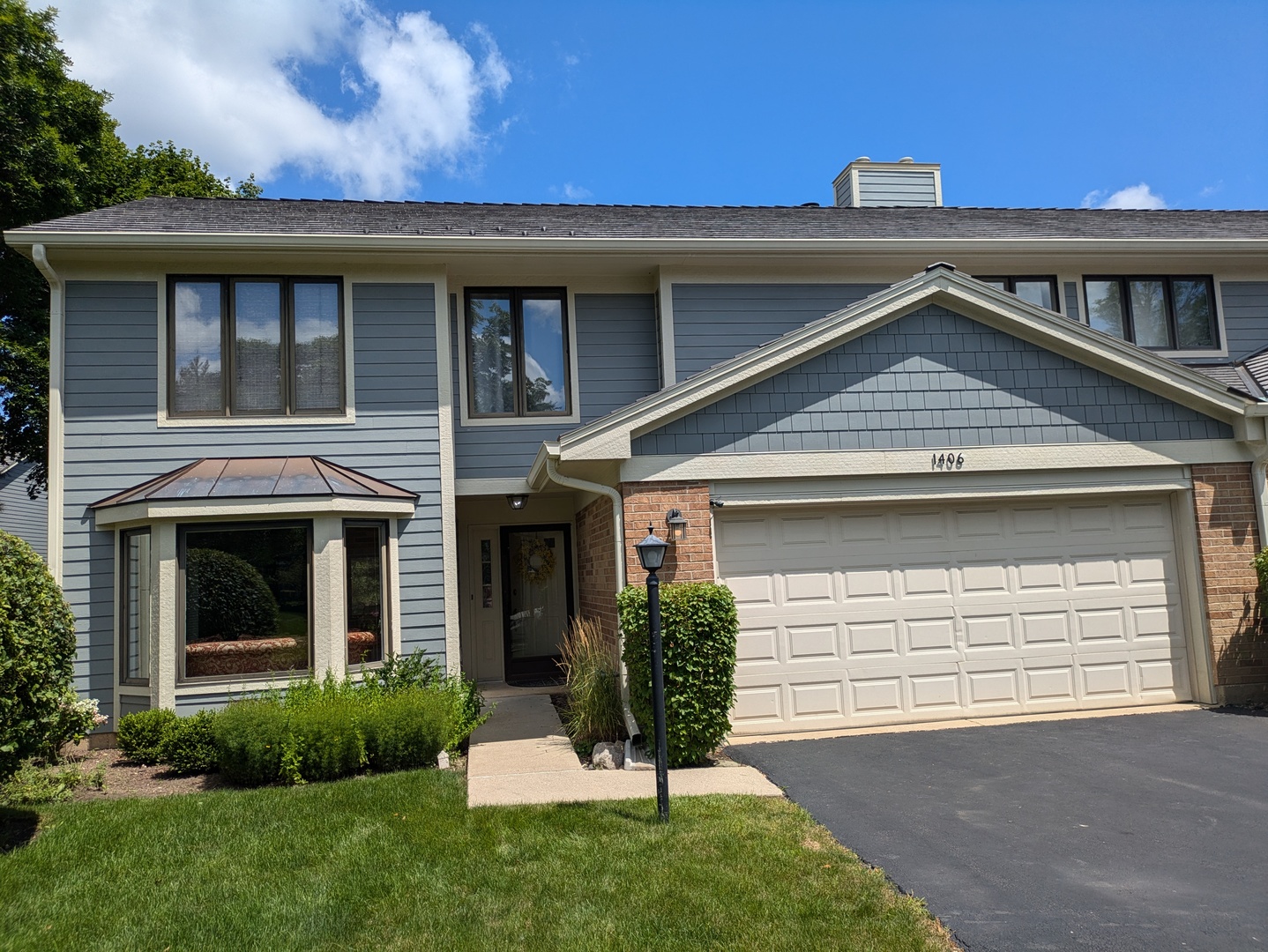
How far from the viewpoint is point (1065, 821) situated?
5.68 m

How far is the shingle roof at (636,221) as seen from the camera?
10539 mm

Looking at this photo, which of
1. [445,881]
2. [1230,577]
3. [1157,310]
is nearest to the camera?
[445,881]

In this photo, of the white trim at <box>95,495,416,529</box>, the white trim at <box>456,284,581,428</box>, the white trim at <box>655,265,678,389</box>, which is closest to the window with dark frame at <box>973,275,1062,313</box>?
the white trim at <box>655,265,678,389</box>

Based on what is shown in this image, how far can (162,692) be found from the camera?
8.84m

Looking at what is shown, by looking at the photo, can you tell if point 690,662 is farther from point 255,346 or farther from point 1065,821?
point 255,346

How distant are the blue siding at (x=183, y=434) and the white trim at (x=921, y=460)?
11.0 ft

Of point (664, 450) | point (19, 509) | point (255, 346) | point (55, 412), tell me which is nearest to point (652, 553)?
point (664, 450)

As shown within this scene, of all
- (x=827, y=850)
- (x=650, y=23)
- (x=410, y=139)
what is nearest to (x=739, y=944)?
(x=827, y=850)

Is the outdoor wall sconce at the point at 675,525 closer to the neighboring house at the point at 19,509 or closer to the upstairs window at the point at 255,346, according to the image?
the upstairs window at the point at 255,346

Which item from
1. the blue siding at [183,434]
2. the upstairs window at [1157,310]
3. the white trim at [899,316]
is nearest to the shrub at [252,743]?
the blue siding at [183,434]

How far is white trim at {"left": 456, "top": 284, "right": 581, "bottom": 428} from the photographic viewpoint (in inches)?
437

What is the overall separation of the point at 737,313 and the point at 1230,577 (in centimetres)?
622

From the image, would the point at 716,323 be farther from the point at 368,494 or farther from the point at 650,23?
the point at 368,494

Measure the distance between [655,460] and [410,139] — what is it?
34.4 feet
